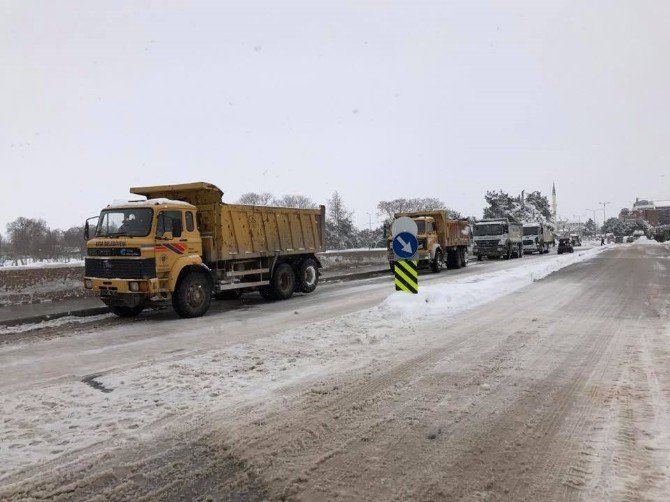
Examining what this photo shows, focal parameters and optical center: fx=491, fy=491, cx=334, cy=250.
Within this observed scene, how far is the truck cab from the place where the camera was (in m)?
10.5

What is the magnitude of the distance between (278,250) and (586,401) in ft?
34.6

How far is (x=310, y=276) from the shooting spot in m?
16.1

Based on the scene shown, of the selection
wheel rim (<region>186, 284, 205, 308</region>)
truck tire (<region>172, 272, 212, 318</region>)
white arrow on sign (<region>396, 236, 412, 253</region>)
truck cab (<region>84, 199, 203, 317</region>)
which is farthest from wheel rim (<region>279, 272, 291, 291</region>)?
white arrow on sign (<region>396, 236, 412, 253</region>)

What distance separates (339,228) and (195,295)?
5261 cm

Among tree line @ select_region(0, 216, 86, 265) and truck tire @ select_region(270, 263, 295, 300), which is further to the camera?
tree line @ select_region(0, 216, 86, 265)

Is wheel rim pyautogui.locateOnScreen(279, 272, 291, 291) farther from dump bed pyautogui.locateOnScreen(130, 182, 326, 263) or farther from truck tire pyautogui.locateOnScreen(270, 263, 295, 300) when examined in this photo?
dump bed pyautogui.locateOnScreen(130, 182, 326, 263)

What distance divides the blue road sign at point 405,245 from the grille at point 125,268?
551cm

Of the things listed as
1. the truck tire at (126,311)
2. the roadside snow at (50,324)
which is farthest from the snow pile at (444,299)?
the roadside snow at (50,324)

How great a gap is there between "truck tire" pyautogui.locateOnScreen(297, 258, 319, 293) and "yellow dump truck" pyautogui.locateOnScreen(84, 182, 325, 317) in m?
0.71

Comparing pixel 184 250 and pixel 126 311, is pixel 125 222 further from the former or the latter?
pixel 126 311

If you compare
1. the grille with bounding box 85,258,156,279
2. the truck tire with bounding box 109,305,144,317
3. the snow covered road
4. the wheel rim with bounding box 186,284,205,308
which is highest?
the grille with bounding box 85,258,156,279

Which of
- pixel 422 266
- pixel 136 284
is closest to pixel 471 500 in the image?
pixel 136 284

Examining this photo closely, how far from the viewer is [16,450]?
383 cm

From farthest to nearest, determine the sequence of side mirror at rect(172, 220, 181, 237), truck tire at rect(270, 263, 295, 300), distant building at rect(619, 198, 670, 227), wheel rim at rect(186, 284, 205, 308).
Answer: distant building at rect(619, 198, 670, 227), truck tire at rect(270, 263, 295, 300), wheel rim at rect(186, 284, 205, 308), side mirror at rect(172, 220, 181, 237)
